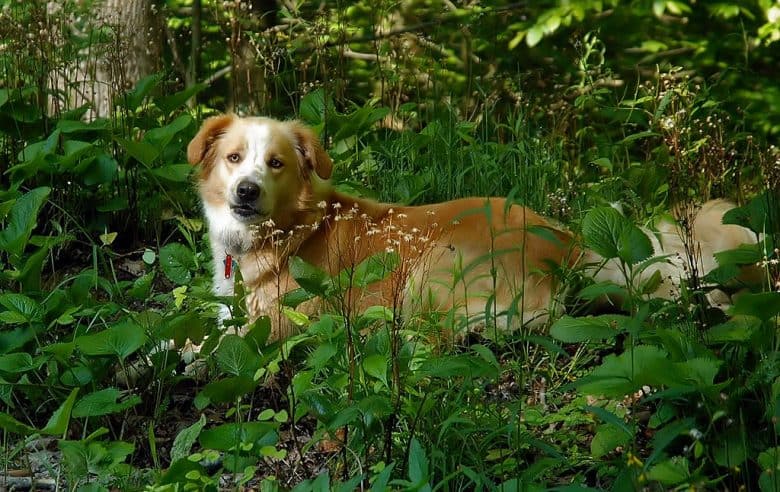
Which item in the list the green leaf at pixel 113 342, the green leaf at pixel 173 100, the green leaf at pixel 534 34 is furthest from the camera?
the green leaf at pixel 534 34

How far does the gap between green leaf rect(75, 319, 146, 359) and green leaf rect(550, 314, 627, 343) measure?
4.04ft

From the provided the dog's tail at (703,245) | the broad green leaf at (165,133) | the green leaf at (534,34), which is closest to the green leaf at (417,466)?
the dog's tail at (703,245)

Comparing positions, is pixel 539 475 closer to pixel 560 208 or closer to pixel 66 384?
pixel 66 384

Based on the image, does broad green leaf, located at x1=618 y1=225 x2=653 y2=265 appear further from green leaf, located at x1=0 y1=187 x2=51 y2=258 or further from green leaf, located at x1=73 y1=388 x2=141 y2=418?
green leaf, located at x1=0 y1=187 x2=51 y2=258

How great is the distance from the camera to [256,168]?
13.9 ft

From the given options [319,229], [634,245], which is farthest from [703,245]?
[319,229]

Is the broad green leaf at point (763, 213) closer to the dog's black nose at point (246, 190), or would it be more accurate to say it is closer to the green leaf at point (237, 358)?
the green leaf at point (237, 358)

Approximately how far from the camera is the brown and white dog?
160 inches

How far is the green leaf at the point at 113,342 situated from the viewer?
2.96 m

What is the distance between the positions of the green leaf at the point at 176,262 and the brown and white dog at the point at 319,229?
0.20 meters

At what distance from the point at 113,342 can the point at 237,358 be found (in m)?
0.42

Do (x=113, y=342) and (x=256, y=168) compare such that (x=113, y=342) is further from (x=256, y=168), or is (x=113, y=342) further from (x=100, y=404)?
(x=256, y=168)

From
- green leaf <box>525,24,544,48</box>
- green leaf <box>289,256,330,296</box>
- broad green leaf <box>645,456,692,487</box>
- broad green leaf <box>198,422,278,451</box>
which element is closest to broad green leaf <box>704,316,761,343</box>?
broad green leaf <box>645,456,692,487</box>

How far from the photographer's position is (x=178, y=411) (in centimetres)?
350
